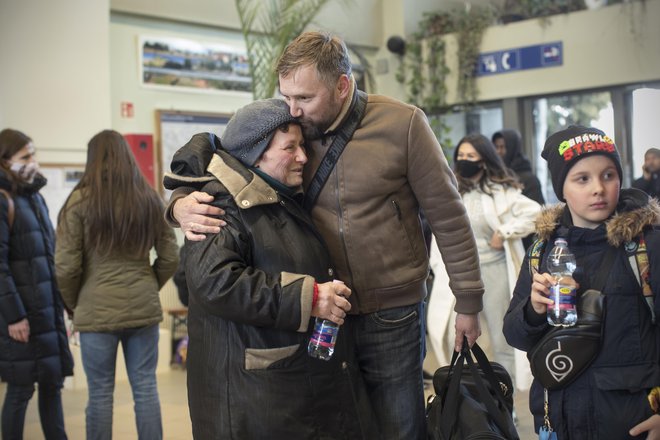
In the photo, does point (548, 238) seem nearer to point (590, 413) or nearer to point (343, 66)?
point (590, 413)

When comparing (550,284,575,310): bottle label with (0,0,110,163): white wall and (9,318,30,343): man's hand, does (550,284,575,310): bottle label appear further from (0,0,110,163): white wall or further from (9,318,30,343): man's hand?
(0,0,110,163): white wall

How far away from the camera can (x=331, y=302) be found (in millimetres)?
2283

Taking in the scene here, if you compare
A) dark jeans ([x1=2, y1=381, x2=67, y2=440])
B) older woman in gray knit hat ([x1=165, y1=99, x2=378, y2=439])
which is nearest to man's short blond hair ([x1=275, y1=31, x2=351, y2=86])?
older woman in gray knit hat ([x1=165, y1=99, x2=378, y2=439])

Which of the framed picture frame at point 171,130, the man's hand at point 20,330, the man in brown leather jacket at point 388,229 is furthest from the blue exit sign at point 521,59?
the man in brown leather jacket at point 388,229

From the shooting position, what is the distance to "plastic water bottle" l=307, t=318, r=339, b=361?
2316mm

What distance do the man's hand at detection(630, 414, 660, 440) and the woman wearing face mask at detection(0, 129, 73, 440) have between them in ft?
9.83

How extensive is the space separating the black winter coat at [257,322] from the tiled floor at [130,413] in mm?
2594

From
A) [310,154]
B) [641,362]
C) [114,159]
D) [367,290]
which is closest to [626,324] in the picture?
[641,362]

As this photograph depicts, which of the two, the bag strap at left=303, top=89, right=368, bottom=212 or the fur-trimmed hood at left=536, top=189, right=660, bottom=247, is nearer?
the fur-trimmed hood at left=536, top=189, right=660, bottom=247

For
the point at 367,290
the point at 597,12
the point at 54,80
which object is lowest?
the point at 367,290

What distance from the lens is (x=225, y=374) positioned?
234 centimetres

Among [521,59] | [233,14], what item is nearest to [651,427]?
[233,14]

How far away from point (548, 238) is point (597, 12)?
685 centimetres

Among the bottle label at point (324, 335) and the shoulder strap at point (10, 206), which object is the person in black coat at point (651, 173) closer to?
the bottle label at point (324, 335)
